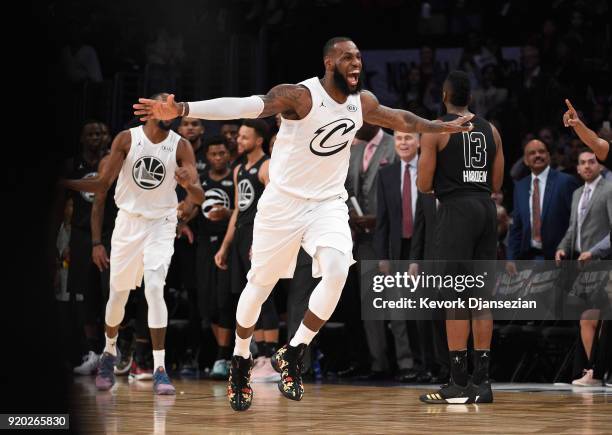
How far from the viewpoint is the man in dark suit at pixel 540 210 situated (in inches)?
326

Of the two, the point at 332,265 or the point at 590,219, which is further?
the point at 590,219

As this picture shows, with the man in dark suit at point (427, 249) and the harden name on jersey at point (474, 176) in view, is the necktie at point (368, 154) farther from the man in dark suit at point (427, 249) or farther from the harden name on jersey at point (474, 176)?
the harden name on jersey at point (474, 176)

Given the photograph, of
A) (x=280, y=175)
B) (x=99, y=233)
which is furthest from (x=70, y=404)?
(x=99, y=233)

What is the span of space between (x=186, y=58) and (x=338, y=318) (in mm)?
5488

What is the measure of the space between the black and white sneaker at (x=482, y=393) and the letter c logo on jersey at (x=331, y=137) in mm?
1820

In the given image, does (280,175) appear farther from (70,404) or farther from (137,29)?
(137,29)

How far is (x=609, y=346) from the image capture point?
7656mm

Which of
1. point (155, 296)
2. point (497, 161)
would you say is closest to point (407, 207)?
point (497, 161)

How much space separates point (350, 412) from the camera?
18.1 feet

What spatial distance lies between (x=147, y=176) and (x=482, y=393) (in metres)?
2.94

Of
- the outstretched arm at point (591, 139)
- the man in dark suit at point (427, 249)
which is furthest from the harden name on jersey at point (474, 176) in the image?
the man in dark suit at point (427, 249)

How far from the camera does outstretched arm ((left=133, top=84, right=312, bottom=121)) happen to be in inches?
179

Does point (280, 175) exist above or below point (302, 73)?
below

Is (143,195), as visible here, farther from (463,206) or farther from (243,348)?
(463,206)
